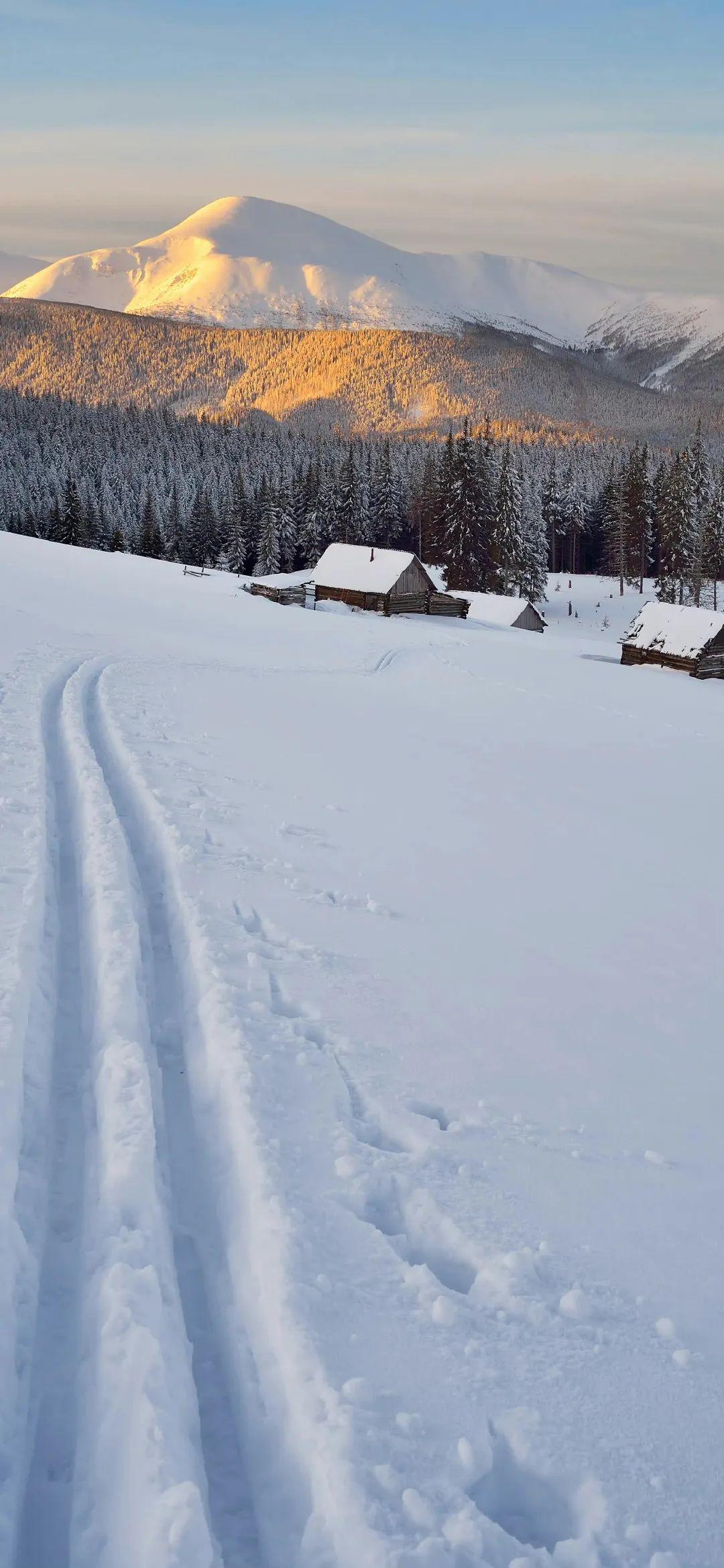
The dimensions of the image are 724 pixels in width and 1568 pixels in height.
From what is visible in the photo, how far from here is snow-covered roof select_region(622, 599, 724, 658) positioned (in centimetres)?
4250

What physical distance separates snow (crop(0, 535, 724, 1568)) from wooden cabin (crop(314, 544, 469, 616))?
122 ft

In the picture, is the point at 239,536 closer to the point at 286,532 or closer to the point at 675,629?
the point at 286,532

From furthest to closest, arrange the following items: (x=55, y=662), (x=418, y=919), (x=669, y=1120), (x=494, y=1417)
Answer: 1. (x=55, y=662)
2. (x=418, y=919)
3. (x=669, y=1120)
4. (x=494, y=1417)

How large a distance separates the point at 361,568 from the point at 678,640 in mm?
18494

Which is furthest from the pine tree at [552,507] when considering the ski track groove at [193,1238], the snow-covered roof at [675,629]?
the ski track groove at [193,1238]

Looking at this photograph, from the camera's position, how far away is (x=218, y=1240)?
17.7 ft

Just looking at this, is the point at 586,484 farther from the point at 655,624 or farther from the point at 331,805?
the point at 331,805

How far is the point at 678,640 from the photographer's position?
43469 mm

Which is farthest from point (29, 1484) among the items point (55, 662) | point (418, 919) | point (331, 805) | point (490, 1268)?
point (55, 662)

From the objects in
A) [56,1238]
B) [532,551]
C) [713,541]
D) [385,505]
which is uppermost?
[385,505]

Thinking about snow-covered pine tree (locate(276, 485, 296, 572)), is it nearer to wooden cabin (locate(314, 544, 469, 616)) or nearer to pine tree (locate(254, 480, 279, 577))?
pine tree (locate(254, 480, 279, 577))

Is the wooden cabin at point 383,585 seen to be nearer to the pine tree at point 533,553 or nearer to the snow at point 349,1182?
the pine tree at point 533,553

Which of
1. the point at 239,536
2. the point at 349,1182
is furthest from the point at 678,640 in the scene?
the point at 239,536

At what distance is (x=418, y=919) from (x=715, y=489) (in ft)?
326
